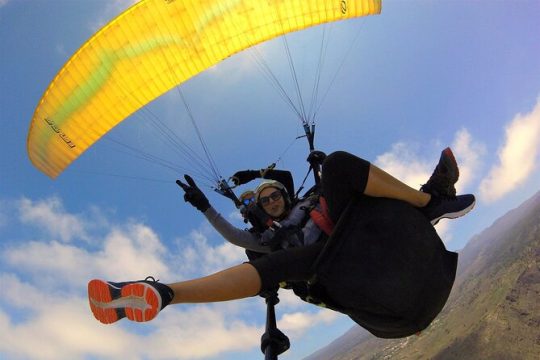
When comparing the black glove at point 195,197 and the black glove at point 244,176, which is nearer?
the black glove at point 195,197

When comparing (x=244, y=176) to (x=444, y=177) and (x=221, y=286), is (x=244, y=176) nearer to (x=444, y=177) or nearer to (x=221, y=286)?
(x=444, y=177)

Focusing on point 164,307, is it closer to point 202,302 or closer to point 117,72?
point 202,302

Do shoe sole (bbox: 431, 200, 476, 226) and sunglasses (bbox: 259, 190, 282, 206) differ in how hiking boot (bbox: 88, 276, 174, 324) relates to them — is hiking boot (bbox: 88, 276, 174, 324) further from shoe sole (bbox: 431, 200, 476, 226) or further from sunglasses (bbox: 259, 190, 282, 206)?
shoe sole (bbox: 431, 200, 476, 226)

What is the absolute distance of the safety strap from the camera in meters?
4.01

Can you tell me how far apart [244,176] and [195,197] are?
1541mm

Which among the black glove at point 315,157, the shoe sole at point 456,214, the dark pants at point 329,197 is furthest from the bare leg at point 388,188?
the black glove at point 315,157

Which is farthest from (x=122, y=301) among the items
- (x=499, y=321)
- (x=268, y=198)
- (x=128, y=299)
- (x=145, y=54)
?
(x=499, y=321)

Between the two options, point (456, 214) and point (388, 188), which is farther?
point (456, 214)

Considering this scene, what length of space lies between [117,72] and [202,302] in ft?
18.5

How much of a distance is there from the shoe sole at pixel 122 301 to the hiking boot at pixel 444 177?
278 centimetres

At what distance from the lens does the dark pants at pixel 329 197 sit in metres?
3.44

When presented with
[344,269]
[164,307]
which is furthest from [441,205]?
[164,307]

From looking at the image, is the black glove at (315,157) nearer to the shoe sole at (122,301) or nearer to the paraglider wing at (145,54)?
the shoe sole at (122,301)

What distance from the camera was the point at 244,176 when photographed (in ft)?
21.1
